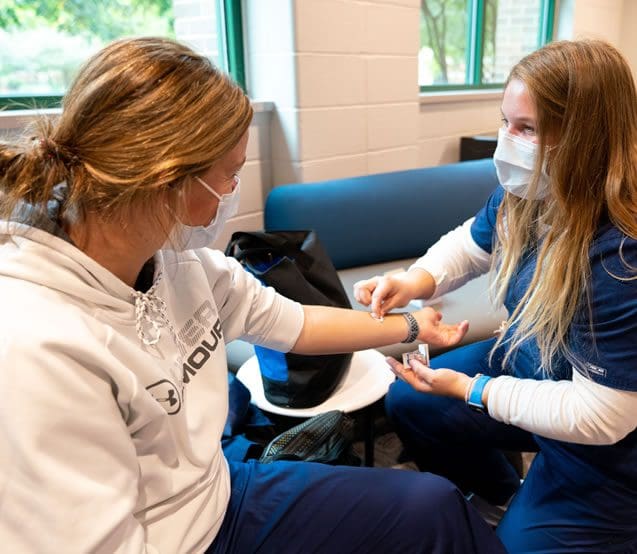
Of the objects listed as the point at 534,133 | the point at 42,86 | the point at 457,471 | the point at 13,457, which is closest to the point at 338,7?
the point at 42,86

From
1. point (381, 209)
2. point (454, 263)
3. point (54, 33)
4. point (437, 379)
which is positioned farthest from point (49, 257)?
point (381, 209)

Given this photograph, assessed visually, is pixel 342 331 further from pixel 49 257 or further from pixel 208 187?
pixel 49 257

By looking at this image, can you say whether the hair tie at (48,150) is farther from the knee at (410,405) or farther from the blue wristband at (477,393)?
the knee at (410,405)

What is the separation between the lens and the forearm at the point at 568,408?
100 cm

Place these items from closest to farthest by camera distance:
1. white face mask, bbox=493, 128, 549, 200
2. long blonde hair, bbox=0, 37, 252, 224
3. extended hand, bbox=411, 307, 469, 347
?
long blonde hair, bbox=0, 37, 252, 224 → white face mask, bbox=493, 128, 549, 200 → extended hand, bbox=411, 307, 469, 347

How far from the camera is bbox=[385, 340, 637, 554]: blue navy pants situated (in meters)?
1.13

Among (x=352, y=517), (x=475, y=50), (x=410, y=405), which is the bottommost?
(x=410, y=405)

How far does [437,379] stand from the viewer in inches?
48.6

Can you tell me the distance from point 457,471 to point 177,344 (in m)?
0.97

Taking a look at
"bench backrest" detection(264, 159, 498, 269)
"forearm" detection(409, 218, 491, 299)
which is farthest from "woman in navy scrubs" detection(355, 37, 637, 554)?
"bench backrest" detection(264, 159, 498, 269)

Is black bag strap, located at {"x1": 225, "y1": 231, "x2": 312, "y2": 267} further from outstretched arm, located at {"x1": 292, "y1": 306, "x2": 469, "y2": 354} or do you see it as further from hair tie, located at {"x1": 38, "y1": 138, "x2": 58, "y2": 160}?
hair tie, located at {"x1": 38, "y1": 138, "x2": 58, "y2": 160}

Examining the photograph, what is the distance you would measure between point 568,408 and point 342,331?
48cm

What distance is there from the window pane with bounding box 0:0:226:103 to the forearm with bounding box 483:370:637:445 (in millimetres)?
1313

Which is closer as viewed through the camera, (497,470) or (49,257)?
(49,257)
